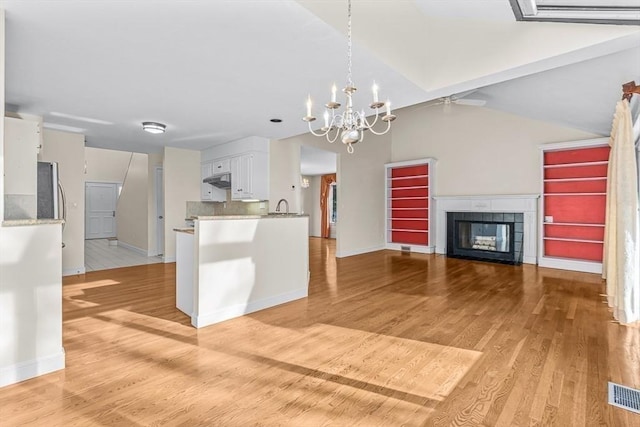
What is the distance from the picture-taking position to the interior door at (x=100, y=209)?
35.6 feet

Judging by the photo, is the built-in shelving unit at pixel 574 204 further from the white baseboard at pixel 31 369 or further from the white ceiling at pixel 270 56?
the white baseboard at pixel 31 369

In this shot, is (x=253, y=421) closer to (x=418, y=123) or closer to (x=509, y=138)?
(x=509, y=138)

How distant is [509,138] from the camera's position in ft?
21.9

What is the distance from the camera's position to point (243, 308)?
3402 millimetres

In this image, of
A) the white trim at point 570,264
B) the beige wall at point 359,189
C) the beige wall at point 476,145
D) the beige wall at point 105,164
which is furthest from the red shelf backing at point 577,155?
the beige wall at point 105,164

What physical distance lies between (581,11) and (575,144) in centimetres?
439

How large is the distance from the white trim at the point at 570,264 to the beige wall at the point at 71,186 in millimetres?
8687

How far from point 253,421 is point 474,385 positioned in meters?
1.44

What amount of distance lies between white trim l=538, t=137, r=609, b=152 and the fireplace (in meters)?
1.40

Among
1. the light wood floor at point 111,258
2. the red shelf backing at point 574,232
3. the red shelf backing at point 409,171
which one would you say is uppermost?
the red shelf backing at point 409,171

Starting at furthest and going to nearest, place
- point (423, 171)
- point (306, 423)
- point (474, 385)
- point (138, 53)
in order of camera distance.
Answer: point (423, 171), point (138, 53), point (474, 385), point (306, 423)

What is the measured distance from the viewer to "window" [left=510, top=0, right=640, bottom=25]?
2.18m

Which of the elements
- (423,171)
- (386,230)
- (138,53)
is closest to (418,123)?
(423,171)

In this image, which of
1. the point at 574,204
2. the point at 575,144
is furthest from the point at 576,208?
the point at 575,144
